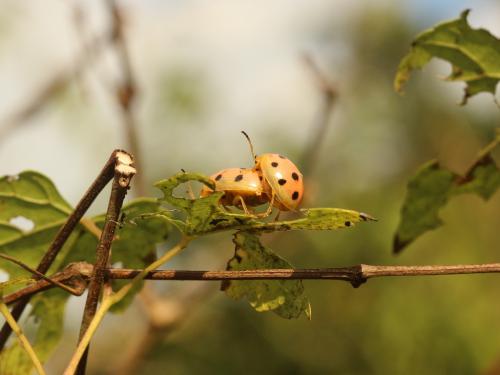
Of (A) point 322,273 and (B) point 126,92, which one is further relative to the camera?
(B) point 126,92

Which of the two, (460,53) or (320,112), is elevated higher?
(460,53)

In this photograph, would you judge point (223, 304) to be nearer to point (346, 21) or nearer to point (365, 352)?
point (365, 352)

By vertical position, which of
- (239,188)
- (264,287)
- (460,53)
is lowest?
(264,287)

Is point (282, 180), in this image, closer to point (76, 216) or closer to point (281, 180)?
point (281, 180)

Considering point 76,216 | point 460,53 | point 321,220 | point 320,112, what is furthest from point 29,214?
point 320,112

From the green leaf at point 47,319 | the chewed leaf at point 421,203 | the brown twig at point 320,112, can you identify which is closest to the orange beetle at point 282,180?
the chewed leaf at point 421,203
